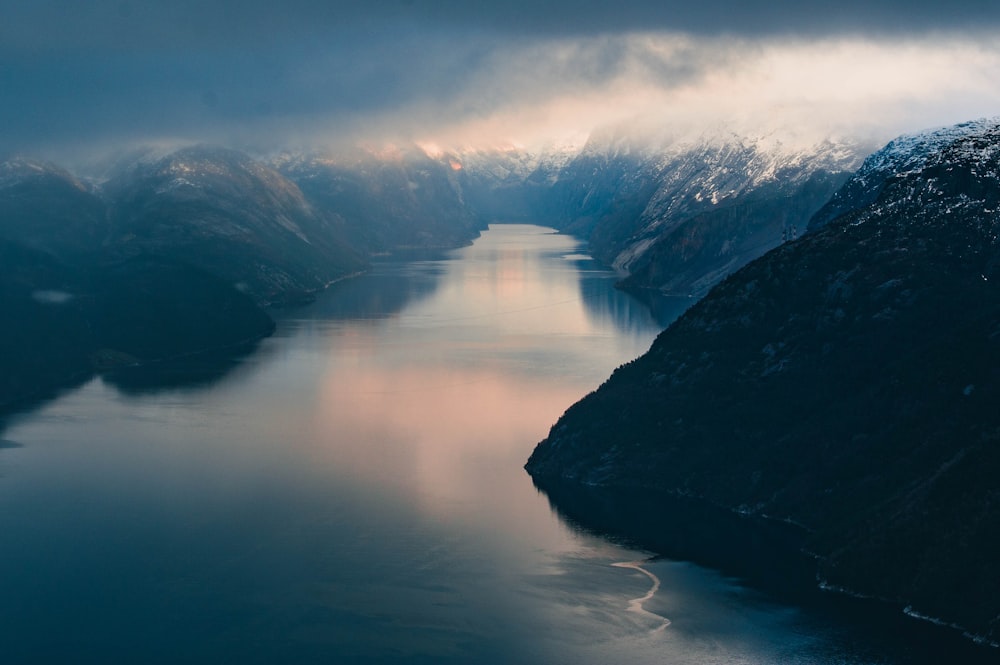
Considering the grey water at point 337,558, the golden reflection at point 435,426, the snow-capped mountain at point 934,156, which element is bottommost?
the grey water at point 337,558

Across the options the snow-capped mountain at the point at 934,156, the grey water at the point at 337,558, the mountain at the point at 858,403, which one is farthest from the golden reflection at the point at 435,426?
the snow-capped mountain at the point at 934,156

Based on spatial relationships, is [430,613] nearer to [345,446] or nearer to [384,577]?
[384,577]

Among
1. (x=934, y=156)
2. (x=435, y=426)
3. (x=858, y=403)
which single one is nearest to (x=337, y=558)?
(x=435, y=426)

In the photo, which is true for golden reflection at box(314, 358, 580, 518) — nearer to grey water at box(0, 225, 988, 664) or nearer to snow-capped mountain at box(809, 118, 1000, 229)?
grey water at box(0, 225, 988, 664)

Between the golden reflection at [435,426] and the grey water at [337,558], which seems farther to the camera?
the golden reflection at [435,426]

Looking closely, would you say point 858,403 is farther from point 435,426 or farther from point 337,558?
point 435,426

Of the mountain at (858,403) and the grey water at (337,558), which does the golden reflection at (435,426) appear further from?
the mountain at (858,403)

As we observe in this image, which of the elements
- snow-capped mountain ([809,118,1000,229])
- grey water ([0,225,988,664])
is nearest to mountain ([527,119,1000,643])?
snow-capped mountain ([809,118,1000,229])
